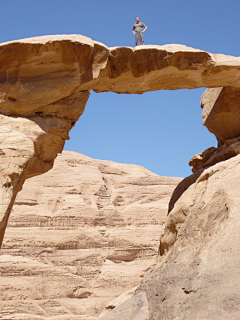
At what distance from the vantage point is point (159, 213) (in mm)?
20641

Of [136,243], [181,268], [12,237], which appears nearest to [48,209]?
[12,237]

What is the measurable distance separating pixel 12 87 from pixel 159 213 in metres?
14.2

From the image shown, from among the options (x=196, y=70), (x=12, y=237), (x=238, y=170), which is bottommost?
(x=12, y=237)

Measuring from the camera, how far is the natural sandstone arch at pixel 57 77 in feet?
24.8

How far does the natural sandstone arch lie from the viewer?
755cm

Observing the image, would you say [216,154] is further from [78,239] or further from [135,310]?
[78,239]

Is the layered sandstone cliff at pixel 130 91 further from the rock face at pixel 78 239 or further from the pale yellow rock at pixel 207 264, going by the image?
the rock face at pixel 78 239

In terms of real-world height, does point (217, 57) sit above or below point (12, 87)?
above

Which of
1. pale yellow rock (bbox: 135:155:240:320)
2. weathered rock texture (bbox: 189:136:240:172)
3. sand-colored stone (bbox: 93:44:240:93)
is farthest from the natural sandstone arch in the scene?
pale yellow rock (bbox: 135:155:240:320)

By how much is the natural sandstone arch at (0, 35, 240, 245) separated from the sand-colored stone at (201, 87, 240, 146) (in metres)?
0.99

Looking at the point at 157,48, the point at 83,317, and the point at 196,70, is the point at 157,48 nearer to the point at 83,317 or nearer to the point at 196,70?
the point at 196,70

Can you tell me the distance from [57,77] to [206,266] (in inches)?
196

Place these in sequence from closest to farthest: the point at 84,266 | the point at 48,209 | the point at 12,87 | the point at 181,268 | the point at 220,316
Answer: the point at 220,316 → the point at 181,268 → the point at 12,87 → the point at 84,266 → the point at 48,209

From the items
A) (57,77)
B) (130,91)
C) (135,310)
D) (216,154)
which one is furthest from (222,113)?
(135,310)
